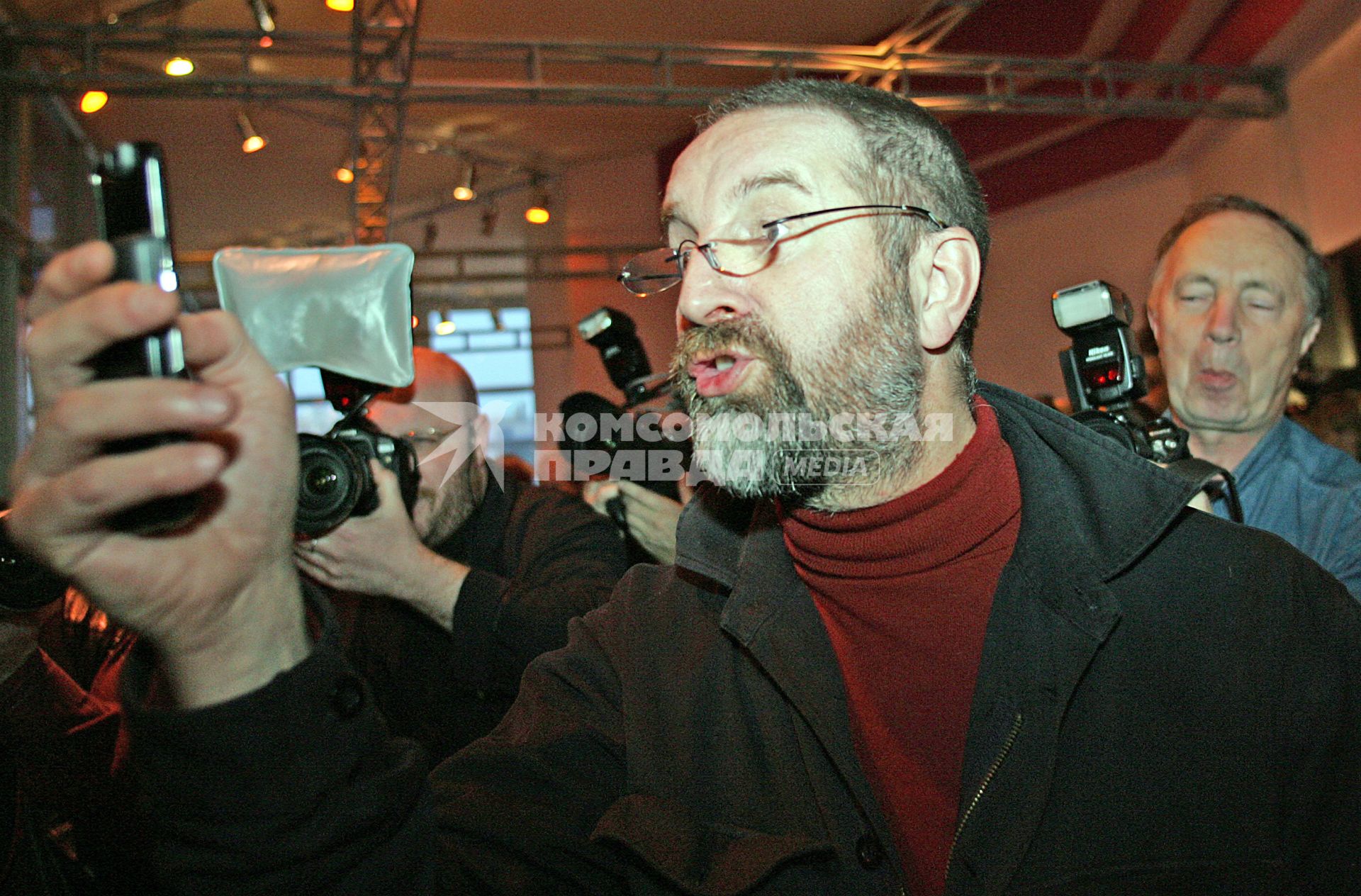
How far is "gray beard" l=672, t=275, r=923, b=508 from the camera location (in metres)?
1.17

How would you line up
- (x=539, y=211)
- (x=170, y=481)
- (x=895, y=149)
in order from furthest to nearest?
(x=539, y=211) < (x=895, y=149) < (x=170, y=481)

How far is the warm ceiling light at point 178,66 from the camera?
5215mm

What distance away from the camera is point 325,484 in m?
1.39

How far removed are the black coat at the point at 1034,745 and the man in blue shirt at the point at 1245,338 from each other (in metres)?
0.83

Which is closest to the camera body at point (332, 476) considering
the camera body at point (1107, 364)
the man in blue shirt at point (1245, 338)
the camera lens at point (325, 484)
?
the camera lens at point (325, 484)

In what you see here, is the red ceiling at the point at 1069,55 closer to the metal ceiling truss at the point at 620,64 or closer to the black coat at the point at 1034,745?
the metal ceiling truss at the point at 620,64

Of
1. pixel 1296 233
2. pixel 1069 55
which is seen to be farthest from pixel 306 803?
pixel 1069 55

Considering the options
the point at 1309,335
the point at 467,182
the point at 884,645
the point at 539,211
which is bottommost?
the point at 884,645

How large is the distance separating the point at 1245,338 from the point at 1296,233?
0.26m

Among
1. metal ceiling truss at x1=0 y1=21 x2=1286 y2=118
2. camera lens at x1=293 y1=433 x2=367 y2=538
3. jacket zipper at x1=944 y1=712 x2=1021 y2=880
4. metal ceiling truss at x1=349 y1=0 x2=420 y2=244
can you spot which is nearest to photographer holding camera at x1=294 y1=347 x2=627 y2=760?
camera lens at x1=293 y1=433 x2=367 y2=538

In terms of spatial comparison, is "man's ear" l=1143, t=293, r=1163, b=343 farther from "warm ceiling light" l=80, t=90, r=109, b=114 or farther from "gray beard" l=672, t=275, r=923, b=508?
"warm ceiling light" l=80, t=90, r=109, b=114

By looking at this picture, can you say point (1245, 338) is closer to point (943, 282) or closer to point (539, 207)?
point (943, 282)

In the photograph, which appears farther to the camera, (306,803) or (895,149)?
(895,149)

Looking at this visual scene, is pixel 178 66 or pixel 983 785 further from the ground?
pixel 178 66
